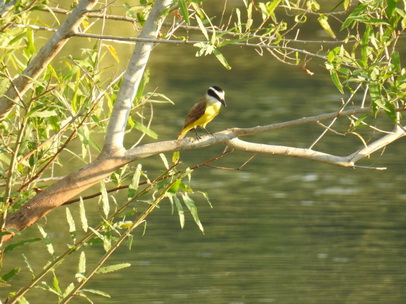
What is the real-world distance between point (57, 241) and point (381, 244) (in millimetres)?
2120

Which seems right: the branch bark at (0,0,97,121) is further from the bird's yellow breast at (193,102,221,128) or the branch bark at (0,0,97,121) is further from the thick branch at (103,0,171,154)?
the bird's yellow breast at (193,102,221,128)

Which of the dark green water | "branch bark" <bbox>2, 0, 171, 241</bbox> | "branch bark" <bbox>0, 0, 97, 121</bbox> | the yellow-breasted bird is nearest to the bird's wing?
the yellow-breasted bird

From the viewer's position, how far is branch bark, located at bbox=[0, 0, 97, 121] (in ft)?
7.22

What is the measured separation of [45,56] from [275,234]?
155 inches

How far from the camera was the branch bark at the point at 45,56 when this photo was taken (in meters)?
2.20

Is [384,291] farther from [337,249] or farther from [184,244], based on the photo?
[184,244]

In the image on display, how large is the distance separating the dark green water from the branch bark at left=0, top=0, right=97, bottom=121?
278 centimetres

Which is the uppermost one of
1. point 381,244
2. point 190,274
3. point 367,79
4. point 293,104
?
point 367,79

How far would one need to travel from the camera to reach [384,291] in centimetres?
522

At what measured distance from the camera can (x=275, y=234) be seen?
6.04 m

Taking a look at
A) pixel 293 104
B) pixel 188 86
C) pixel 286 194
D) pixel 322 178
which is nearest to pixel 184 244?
pixel 286 194

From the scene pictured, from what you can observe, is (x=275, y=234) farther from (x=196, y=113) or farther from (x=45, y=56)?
(x=45, y=56)

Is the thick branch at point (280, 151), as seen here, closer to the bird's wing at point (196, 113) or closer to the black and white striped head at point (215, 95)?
the bird's wing at point (196, 113)

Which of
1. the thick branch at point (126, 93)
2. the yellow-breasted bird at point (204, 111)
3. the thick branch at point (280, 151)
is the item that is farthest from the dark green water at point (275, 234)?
the thick branch at point (126, 93)
